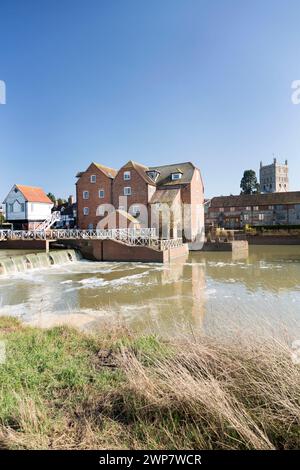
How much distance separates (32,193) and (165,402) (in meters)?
41.9

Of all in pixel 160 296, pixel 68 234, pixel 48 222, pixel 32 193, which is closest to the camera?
pixel 160 296

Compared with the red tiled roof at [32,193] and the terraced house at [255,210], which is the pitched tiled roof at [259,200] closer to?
the terraced house at [255,210]

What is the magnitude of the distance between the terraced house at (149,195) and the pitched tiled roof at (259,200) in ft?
56.1

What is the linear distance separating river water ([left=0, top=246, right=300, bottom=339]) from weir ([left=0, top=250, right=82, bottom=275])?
0.17 m

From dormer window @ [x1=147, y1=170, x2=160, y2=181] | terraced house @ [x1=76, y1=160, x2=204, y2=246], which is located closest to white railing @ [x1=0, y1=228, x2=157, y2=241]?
terraced house @ [x1=76, y1=160, x2=204, y2=246]

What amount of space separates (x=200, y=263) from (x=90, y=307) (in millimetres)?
13954

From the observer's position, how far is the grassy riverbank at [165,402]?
282cm

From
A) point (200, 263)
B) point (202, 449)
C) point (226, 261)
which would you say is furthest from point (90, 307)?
point (226, 261)

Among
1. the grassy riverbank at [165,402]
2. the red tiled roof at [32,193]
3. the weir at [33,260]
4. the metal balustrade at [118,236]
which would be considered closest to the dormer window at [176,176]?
the metal balustrade at [118,236]

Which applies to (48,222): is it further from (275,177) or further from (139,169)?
(275,177)

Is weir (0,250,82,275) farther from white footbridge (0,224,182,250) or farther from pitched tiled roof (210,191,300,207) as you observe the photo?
pitched tiled roof (210,191,300,207)

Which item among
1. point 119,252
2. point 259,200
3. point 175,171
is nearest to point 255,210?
point 259,200

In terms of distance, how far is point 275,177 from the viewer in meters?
92.4
